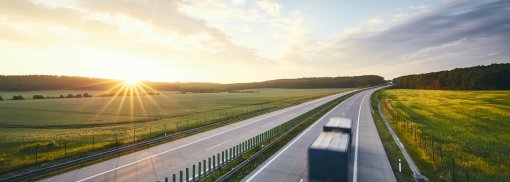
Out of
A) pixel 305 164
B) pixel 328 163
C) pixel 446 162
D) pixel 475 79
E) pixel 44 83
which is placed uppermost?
pixel 44 83

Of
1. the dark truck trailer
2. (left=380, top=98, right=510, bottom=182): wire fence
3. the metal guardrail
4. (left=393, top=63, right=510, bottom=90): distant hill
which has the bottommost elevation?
(left=380, top=98, right=510, bottom=182): wire fence

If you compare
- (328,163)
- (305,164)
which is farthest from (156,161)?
(328,163)

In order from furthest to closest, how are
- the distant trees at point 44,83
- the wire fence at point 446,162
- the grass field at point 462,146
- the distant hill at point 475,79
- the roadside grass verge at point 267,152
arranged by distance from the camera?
the distant trees at point 44,83
the distant hill at point 475,79
the grass field at point 462,146
the roadside grass verge at point 267,152
the wire fence at point 446,162

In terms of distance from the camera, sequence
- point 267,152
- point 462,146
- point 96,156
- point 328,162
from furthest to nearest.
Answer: point 462,146 < point 267,152 < point 96,156 < point 328,162

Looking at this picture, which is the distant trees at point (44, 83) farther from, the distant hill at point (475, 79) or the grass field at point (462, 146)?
the distant hill at point (475, 79)

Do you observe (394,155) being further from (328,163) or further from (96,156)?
(96,156)

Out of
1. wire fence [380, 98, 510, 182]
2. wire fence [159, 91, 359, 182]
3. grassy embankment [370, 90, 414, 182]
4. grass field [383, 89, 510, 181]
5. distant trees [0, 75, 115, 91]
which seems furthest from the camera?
distant trees [0, 75, 115, 91]

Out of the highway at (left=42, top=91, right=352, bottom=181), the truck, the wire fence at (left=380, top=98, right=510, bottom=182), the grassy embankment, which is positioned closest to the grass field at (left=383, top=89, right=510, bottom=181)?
the wire fence at (left=380, top=98, right=510, bottom=182)

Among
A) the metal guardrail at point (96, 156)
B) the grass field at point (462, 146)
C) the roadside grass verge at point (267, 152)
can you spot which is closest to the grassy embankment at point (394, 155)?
the grass field at point (462, 146)

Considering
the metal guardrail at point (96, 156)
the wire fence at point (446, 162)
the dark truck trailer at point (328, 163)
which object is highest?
the dark truck trailer at point (328, 163)

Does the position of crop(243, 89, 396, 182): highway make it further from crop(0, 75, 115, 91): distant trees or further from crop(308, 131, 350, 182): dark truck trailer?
crop(0, 75, 115, 91): distant trees

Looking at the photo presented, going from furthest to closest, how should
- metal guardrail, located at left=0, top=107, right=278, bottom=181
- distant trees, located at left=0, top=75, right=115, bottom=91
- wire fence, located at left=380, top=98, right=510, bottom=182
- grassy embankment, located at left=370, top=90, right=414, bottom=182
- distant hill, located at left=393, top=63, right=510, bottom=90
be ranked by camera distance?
distant trees, located at left=0, top=75, right=115, bottom=91, distant hill, located at left=393, top=63, right=510, bottom=90, grassy embankment, located at left=370, top=90, right=414, bottom=182, wire fence, located at left=380, top=98, right=510, bottom=182, metal guardrail, located at left=0, top=107, right=278, bottom=181

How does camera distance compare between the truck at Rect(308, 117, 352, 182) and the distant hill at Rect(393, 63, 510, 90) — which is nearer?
the truck at Rect(308, 117, 352, 182)

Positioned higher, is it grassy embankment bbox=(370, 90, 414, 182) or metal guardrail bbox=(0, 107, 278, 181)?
metal guardrail bbox=(0, 107, 278, 181)
